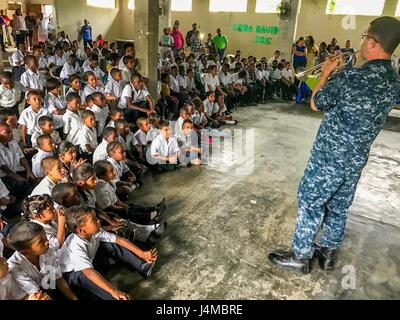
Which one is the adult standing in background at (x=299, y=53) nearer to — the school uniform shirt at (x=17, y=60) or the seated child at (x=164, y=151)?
the seated child at (x=164, y=151)

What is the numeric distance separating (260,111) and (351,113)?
212 inches

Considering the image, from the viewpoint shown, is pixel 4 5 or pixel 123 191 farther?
pixel 4 5

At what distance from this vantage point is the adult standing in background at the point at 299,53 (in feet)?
29.8

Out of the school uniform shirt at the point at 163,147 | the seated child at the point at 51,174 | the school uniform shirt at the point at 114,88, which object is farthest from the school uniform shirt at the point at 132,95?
the seated child at the point at 51,174

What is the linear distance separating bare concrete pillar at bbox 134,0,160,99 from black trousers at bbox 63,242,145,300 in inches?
145

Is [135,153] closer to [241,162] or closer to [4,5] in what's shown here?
[241,162]

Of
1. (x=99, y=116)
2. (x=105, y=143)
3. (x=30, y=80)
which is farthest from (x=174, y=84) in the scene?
(x=105, y=143)

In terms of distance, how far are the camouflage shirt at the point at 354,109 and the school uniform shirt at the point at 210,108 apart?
12.4 feet

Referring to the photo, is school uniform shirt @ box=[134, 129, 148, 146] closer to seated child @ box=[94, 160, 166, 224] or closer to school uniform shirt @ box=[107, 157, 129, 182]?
school uniform shirt @ box=[107, 157, 129, 182]

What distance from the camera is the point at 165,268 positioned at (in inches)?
92.2

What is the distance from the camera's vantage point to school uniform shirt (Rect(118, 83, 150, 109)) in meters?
4.82

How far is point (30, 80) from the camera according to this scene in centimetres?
485
